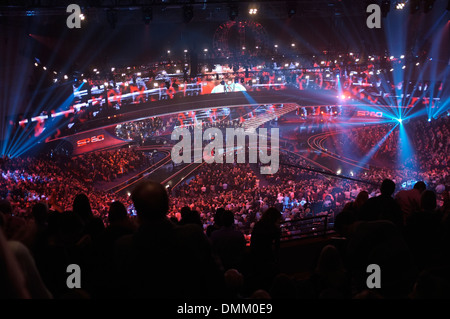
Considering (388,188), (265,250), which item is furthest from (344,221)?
(265,250)

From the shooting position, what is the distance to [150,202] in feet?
5.86

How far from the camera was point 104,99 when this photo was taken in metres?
27.0

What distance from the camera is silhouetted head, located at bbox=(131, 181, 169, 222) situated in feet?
5.85

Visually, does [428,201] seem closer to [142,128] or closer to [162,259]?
[162,259]

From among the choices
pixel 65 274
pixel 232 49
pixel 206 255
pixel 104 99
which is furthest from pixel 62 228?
pixel 232 49

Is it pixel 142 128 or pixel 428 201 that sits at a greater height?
pixel 142 128

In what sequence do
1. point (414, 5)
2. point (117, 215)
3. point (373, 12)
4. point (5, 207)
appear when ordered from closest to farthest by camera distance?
point (117, 215)
point (5, 207)
point (414, 5)
point (373, 12)

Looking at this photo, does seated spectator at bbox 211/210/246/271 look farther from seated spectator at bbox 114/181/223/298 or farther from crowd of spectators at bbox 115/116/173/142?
crowd of spectators at bbox 115/116/173/142

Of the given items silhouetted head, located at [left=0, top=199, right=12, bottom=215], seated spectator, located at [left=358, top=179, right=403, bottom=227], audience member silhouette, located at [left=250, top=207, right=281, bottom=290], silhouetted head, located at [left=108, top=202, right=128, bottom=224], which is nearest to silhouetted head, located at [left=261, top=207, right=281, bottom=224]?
audience member silhouette, located at [left=250, top=207, right=281, bottom=290]

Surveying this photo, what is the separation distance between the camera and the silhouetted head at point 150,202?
1.78m

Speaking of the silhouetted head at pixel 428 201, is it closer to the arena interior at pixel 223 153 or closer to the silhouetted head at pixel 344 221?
the arena interior at pixel 223 153

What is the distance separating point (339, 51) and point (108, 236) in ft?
93.2

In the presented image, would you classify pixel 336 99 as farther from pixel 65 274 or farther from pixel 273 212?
pixel 65 274

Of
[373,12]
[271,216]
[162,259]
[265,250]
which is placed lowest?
[265,250]
